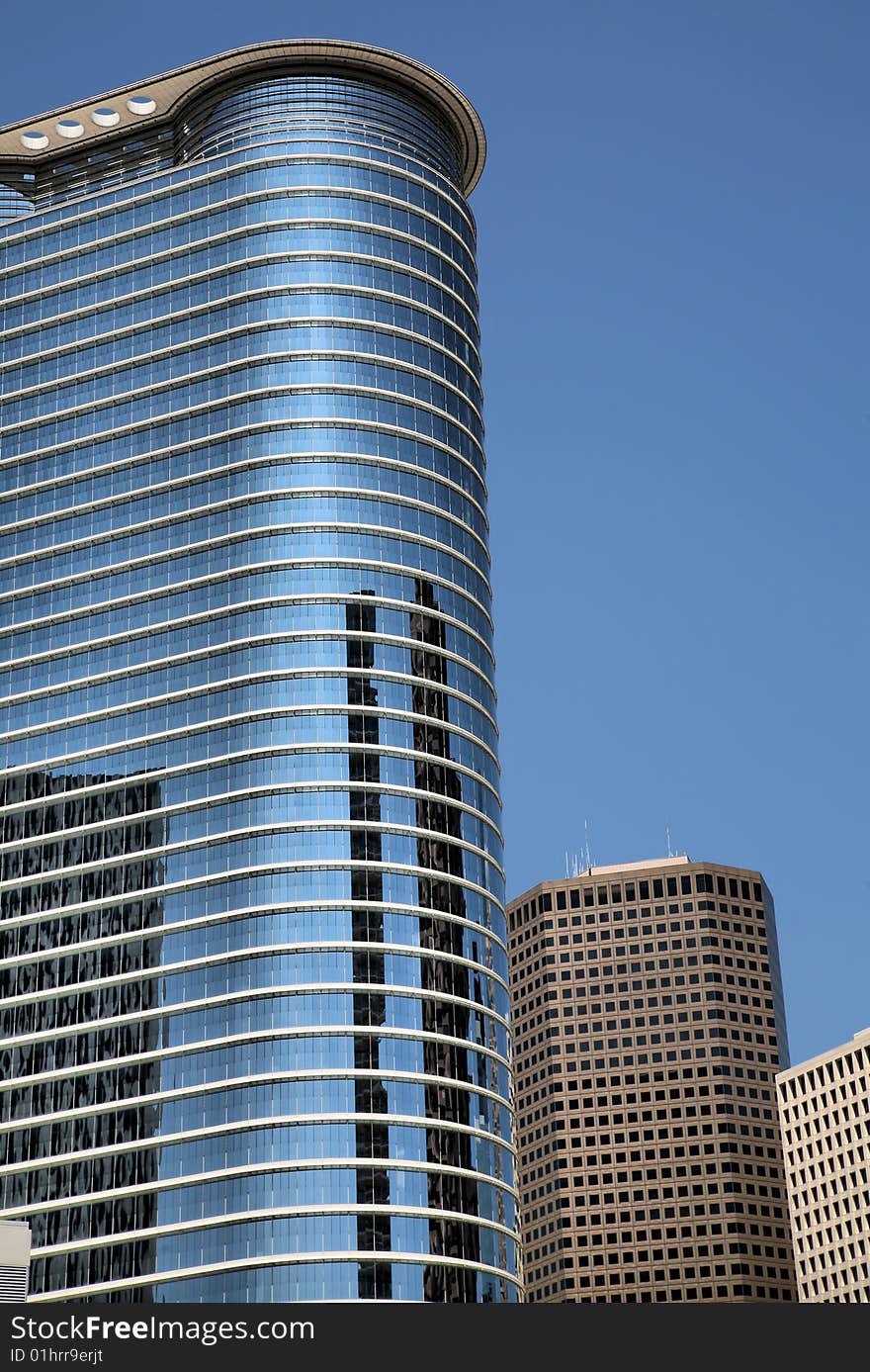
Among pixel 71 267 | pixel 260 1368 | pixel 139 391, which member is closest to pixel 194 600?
pixel 139 391

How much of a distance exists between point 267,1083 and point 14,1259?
270 feet

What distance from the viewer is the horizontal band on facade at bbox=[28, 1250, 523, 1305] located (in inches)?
5738

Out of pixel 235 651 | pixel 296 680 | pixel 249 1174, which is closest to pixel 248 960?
pixel 249 1174

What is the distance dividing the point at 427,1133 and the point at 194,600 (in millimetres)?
53564

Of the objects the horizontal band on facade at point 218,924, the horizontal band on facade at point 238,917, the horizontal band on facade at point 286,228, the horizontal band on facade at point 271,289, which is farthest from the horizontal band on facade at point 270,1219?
the horizontal band on facade at point 286,228

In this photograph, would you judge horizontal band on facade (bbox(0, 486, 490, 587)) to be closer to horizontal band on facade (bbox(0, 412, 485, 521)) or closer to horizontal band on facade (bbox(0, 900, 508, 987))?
horizontal band on facade (bbox(0, 412, 485, 521))

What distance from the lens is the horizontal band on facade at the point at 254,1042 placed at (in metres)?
155

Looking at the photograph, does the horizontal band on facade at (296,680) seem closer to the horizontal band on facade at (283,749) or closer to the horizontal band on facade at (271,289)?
the horizontal band on facade at (283,749)

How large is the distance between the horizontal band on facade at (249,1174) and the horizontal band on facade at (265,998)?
320 inches

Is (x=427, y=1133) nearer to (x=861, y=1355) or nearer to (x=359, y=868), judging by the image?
(x=359, y=868)

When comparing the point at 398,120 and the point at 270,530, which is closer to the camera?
the point at 270,530

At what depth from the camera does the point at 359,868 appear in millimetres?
161375

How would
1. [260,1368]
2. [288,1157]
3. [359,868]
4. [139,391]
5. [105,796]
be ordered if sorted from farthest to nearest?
[139,391] → [105,796] → [359,868] → [288,1157] → [260,1368]

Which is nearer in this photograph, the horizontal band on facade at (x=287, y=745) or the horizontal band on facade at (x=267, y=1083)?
the horizontal band on facade at (x=267, y=1083)
